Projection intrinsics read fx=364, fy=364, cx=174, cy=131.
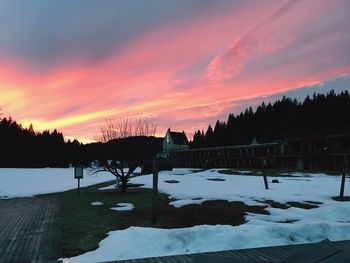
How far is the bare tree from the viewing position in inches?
952

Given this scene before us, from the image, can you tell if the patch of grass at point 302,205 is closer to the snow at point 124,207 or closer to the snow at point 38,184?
the snow at point 124,207

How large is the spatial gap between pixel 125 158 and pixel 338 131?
42621 mm

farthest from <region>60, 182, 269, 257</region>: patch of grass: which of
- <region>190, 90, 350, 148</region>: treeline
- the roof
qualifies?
the roof

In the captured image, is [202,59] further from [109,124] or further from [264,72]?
[109,124]

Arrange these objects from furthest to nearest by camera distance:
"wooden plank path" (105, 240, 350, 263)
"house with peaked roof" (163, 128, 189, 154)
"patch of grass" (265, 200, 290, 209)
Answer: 1. "house with peaked roof" (163, 128, 189, 154)
2. "patch of grass" (265, 200, 290, 209)
3. "wooden plank path" (105, 240, 350, 263)

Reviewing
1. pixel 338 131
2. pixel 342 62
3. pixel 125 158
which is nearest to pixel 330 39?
pixel 342 62

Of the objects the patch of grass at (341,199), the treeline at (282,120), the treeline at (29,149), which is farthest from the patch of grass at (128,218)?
the treeline at (282,120)

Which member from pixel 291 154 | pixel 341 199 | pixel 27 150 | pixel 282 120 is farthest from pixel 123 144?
pixel 282 120

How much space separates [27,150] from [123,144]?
262 ft

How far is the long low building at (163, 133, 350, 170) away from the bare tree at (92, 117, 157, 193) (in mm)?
20015

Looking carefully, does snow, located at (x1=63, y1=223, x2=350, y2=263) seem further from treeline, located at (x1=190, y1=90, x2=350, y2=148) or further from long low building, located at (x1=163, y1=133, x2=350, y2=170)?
treeline, located at (x1=190, y1=90, x2=350, y2=148)

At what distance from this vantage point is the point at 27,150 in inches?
3797

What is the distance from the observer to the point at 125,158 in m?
24.5

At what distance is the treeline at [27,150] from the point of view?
92.8 meters
